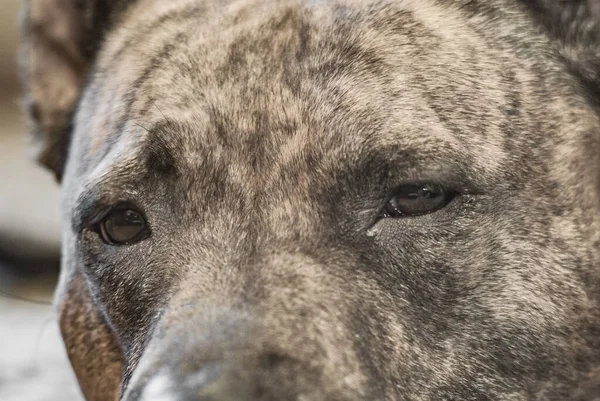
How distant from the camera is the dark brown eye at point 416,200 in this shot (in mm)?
1684

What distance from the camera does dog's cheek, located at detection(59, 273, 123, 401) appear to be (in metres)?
2.10

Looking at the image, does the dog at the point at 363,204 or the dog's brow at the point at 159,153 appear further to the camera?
the dog's brow at the point at 159,153

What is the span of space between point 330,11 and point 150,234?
2.04 feet

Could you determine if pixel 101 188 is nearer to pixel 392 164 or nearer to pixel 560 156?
pixel 392 164

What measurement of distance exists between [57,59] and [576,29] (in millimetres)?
1442

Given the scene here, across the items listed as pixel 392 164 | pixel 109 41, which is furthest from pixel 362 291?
pixel 109 41

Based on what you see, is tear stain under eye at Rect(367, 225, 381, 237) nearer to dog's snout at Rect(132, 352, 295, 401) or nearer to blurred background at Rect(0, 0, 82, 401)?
dog's snout at Rect(132, 352, 295, 401)

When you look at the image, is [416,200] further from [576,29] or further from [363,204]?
[576,29]

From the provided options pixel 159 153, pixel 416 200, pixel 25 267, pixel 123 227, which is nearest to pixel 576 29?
pixel 416 200

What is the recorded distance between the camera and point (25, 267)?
355cm

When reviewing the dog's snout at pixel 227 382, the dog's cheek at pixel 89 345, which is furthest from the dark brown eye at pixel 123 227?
the dog's snout at pixel 227 382

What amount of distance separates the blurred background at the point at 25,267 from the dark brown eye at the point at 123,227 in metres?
0.66

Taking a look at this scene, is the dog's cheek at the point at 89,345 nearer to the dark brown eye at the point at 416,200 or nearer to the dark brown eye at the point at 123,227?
the dark brown eye at the point at 123,227

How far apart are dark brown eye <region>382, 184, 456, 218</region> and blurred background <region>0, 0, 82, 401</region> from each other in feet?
4.03
